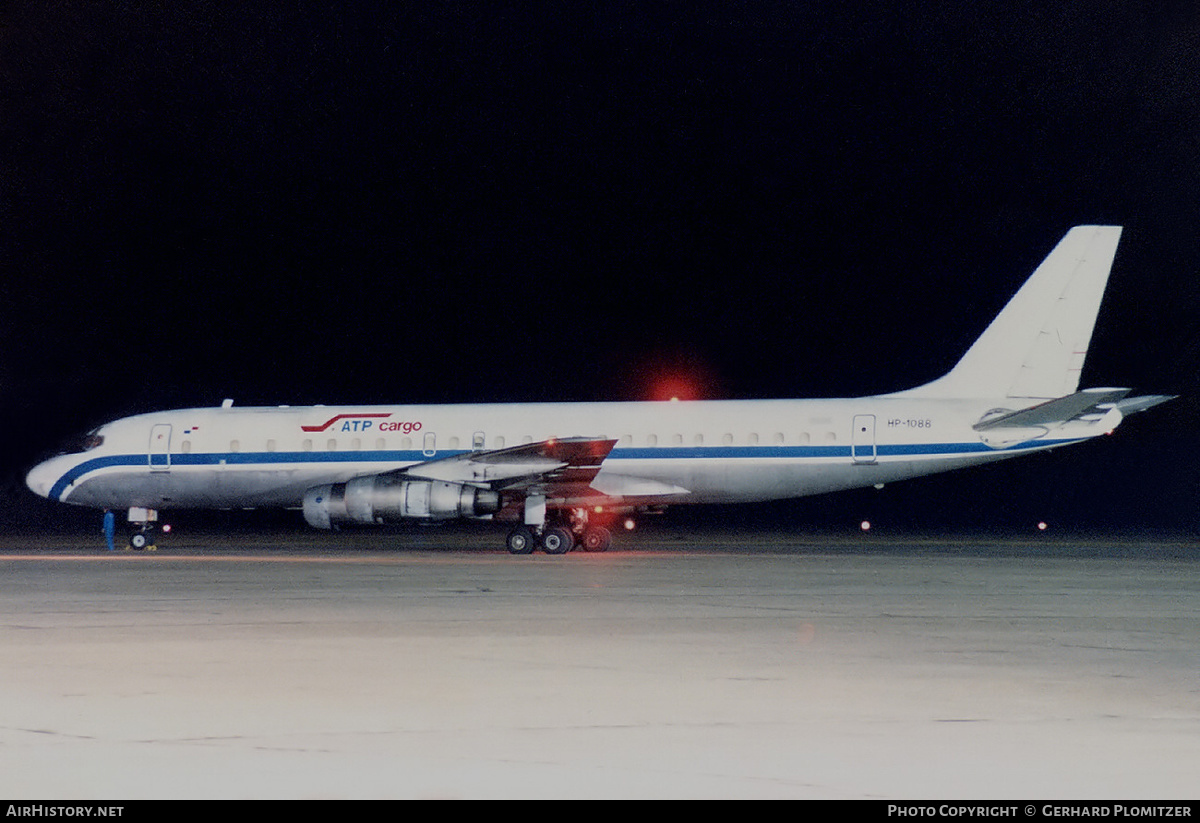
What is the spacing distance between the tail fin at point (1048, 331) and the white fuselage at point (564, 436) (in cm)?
97

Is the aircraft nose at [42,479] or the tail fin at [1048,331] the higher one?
the tail fin at [1048,331]

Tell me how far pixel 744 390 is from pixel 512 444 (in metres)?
31.7

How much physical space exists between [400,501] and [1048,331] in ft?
48.7

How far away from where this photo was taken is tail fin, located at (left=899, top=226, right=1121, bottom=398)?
32.0 m

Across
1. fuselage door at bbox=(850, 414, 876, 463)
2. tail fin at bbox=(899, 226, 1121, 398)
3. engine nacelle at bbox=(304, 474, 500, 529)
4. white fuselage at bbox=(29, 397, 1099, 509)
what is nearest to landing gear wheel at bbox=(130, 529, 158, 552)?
white fuselage at bbox=(29, 397, 1099, 509)

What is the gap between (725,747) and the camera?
7.72 meters

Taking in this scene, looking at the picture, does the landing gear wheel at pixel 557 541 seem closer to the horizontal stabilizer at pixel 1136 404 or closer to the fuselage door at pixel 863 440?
the fuselage door at pixel 863 440

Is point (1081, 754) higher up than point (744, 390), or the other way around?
point (744, 390)

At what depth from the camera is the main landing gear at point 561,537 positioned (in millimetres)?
30531

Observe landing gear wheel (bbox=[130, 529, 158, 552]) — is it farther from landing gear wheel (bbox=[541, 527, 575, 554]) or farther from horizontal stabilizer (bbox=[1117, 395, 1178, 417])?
horizontal stabilizer (bbox=[1117, 395, 1178, 417])

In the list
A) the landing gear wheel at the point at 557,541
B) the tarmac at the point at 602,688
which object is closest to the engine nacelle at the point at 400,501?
the landing gear wheel at the point at 557,541
